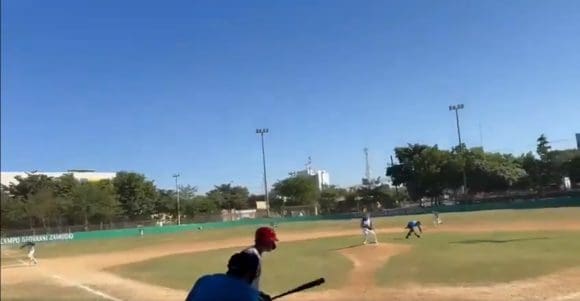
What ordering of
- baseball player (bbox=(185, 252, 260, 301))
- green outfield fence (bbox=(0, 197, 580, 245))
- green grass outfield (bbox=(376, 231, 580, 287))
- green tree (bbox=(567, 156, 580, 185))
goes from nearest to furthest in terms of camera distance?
baseball player (bbox=(185, 252, 260, 301)), green grass outfield (bbox=(376, 231, 580, 287)), green outfield fence (bbox=(0, 197, 580, 245)), green tree (bbox=(567, 156, 580, 185))

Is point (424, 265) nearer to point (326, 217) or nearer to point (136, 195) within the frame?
point (136, 195)

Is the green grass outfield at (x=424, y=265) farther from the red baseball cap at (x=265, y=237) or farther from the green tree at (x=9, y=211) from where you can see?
the green tree at (x=9, y=211)

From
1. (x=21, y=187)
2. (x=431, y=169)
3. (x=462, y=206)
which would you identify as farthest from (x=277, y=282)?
(x=431, y=169)

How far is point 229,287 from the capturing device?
112 inches

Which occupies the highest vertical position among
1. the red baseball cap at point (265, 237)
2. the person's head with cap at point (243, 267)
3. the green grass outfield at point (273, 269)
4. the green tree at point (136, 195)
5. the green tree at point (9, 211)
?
the green tree at point (136, 195)

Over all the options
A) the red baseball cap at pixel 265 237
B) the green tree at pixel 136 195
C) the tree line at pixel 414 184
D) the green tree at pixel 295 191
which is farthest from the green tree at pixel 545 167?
the red baseball cap at pixel 265 237

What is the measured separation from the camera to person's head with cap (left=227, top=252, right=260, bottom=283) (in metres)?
3.10

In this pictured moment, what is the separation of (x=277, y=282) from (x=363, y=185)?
7766cm

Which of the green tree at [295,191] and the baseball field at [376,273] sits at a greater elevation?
the green tree at [295,191]

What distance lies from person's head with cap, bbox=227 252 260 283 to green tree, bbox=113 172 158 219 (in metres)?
44.5

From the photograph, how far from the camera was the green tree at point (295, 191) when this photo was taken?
3007 inches

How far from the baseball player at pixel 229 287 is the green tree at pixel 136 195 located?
1754 inches

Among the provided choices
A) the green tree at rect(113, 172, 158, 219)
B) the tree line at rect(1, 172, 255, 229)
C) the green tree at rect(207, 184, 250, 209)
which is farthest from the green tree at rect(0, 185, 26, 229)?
the green tree at rect(207, 184, 250, 209)

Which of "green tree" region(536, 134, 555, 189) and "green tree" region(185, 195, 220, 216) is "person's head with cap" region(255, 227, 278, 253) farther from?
"green tree" region(536, 134, 555, 189)
